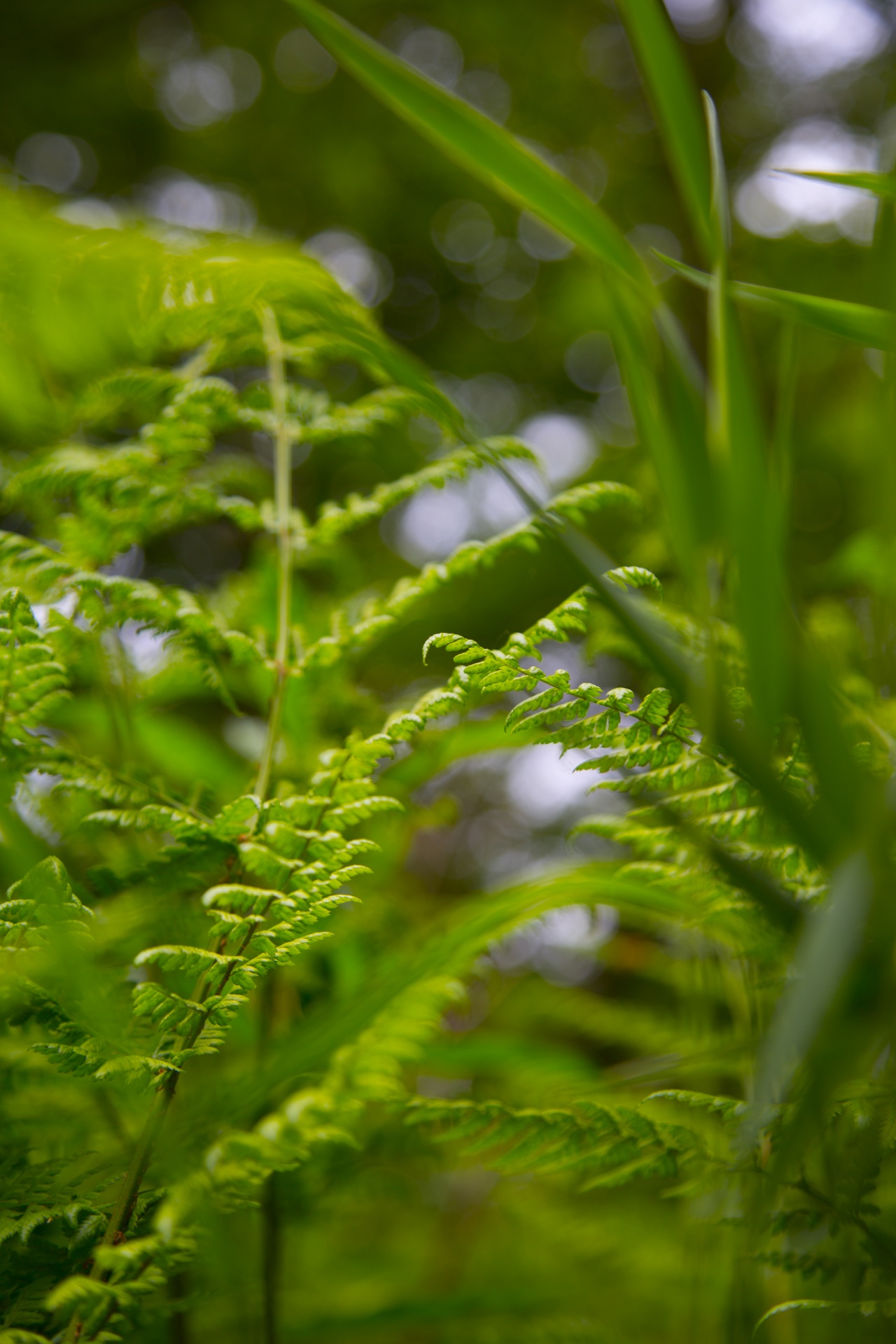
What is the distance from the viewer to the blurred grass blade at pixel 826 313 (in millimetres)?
401

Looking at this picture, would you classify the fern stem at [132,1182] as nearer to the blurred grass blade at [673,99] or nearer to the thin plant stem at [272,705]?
the thin plant stem at [272,705]

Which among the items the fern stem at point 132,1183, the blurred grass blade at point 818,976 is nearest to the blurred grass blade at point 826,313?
the blurred grass blade at point 818,976

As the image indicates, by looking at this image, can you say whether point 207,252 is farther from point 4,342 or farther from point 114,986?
point 114,986

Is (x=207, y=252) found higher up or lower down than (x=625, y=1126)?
higher up

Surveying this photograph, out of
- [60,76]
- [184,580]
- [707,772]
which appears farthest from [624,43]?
[707,772]

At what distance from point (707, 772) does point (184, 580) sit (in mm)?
1820

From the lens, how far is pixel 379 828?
67 centimetres

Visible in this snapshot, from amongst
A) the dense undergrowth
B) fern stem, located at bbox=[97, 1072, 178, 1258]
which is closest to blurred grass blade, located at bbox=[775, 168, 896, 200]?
the dense undergrowth

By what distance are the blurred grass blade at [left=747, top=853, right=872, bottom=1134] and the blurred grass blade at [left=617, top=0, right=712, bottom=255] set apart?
314 millimetres

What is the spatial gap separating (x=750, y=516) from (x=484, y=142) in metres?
0.25

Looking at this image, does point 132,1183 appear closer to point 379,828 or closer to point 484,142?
point 379,828

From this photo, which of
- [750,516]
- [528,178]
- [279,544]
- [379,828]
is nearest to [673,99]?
[528,178]

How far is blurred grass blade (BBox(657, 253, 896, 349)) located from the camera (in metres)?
0.40

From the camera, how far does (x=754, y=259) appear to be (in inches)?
80.6
